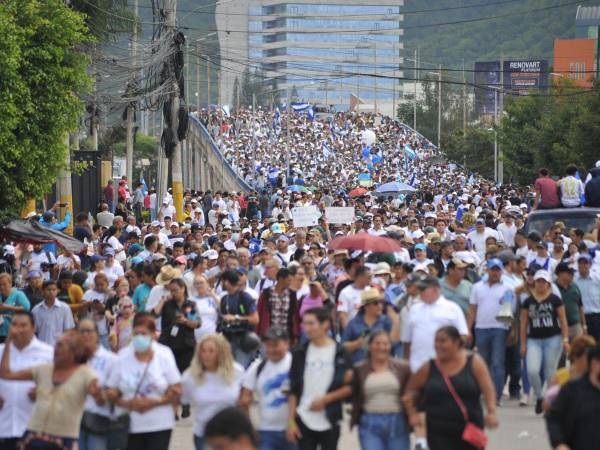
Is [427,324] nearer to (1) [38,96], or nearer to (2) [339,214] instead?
(1) [38,96]

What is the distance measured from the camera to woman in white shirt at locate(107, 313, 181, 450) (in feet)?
34.4

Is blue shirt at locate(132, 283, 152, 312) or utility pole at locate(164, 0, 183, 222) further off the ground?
utility pole at locate(164, 0, 183, 222)

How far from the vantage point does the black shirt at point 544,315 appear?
14703mm

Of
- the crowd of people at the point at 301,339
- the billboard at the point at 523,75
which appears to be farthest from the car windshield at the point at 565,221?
the billboard at the point at 523,75

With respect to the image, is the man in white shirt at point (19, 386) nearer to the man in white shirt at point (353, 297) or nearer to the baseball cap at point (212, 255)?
the man in white shirt at point (353, 297)

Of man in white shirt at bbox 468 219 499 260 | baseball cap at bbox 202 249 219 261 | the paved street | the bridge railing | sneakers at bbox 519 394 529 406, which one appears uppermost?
the bridge railing

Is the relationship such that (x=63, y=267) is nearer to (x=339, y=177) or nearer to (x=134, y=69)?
(x=134, y=69)

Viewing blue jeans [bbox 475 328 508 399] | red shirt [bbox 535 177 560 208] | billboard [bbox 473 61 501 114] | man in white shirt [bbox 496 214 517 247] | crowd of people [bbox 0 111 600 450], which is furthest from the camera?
billboard [bbox 473 61 501 114]

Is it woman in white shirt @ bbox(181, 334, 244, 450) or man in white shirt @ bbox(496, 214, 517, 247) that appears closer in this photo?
woman in white shirt @ bbox(181, 334, 244, 450)

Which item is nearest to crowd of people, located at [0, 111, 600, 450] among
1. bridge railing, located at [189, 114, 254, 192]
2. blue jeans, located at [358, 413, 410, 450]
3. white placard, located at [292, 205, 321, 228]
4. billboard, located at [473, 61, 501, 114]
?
blue jeans, located at [358, 413, 410, 450]

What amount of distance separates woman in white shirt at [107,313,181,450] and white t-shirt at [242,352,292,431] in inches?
22.1

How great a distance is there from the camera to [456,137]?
10062 cm

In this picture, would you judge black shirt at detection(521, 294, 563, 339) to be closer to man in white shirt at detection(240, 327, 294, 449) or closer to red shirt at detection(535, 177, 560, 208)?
man in white shirt at detection(240, 327, 294, 449)

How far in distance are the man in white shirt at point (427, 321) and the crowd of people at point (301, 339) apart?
0.05 feet
